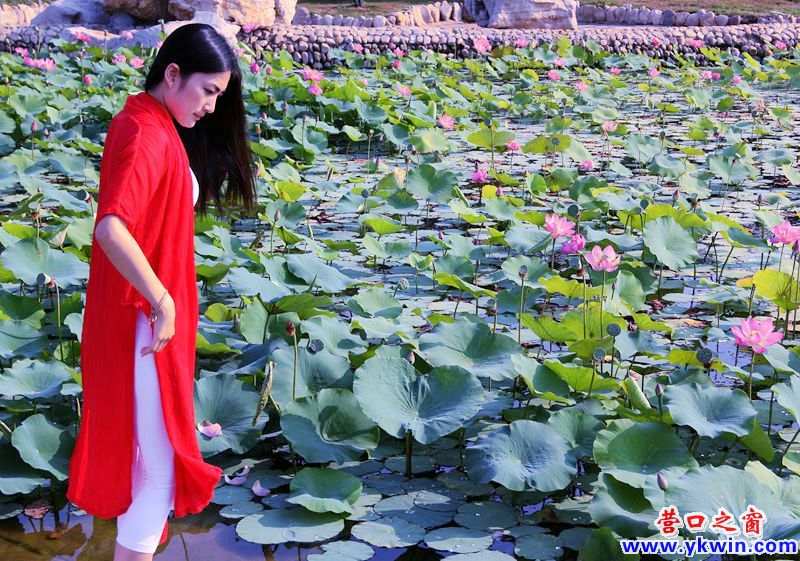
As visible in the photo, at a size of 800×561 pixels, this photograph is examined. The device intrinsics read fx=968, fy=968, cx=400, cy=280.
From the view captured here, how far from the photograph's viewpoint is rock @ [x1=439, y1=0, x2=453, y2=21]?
1412 centimetres

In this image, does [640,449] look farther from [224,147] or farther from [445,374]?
[224,147]

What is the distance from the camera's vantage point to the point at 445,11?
14180 mm

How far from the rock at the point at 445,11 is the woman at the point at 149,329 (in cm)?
1301

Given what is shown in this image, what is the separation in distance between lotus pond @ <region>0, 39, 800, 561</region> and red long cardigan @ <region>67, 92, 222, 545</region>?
44 centimetres

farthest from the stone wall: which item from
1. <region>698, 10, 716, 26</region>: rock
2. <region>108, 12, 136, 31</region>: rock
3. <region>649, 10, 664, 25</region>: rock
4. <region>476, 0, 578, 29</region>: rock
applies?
<region>698, 10, 716, 26</region>: rock

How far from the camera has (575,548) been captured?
75.3 inches

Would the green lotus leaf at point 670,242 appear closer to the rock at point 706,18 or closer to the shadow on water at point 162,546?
the shadow on water at point 162,546

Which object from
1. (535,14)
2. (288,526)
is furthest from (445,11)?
(288,526)

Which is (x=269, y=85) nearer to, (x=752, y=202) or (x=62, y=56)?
(x=62, y=56)

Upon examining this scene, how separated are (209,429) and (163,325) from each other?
0.71m

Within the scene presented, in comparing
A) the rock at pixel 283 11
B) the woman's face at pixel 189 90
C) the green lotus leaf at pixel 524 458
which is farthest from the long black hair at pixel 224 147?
the rock at pixel 283 11

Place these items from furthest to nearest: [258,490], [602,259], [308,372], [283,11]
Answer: [283,11]
[602,259]
[308,372]
[258,490]

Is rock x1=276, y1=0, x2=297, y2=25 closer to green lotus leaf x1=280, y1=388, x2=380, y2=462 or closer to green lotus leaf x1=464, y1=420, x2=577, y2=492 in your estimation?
green lotus leaf x1=280, y1=388, x2=380, y2=462

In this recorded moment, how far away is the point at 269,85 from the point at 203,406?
16.2 ft
